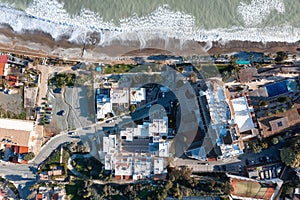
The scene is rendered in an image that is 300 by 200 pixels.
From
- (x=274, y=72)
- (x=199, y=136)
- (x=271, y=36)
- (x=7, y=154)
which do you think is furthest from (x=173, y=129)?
(x=7, y=154)

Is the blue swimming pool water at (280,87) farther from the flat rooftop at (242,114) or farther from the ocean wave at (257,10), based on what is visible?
the ocean wave at (257,10)

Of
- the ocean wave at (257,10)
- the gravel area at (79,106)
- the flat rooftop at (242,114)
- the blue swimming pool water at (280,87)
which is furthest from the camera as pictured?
Result: the ocean wave at (257,10)

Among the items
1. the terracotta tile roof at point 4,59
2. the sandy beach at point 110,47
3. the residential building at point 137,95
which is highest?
the sandy beach at point 110,47

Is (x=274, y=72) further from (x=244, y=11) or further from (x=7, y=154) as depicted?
(x=7, y=154)

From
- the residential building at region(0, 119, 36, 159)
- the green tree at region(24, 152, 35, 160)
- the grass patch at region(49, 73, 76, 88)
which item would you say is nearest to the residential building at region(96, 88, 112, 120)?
the grass patch at region(49, 73, 76, 88)

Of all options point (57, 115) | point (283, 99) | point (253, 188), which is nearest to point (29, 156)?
point (57, 115)

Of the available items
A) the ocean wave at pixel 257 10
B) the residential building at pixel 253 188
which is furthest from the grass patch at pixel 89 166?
the ocean wave at pixel 257 10
